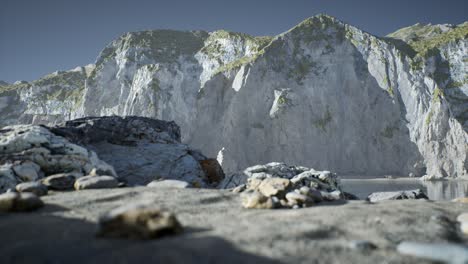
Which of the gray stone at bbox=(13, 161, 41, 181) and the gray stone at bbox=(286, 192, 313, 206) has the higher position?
the gray stone at bbox=(13, 161, 41, 181)

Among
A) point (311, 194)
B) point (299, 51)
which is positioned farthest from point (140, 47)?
point (311, 194)

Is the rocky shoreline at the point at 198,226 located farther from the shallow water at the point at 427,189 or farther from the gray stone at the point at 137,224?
the shallow water at the point at 427,189

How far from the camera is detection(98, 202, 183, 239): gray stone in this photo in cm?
343

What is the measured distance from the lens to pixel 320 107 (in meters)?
79.0

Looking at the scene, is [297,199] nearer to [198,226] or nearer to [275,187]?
[275,187]

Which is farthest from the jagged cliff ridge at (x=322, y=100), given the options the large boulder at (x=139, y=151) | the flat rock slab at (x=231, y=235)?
the flat rock slab at (x=231, y=235)

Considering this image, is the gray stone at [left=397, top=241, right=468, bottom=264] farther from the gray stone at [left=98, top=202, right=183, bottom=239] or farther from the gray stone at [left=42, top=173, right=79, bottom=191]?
the gray stone at [left=42, top=173, right=79, bottom=191]

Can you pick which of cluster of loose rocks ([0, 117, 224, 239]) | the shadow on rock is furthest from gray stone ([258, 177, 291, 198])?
the shadow on rock

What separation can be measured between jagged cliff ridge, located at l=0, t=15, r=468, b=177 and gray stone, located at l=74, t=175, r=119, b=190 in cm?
6220

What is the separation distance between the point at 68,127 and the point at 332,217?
12.4m

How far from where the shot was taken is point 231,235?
3670 millimetres

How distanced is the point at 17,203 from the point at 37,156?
5433 mm

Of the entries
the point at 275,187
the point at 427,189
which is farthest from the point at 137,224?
the point at 427,189

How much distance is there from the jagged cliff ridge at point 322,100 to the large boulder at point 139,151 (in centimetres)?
5456
